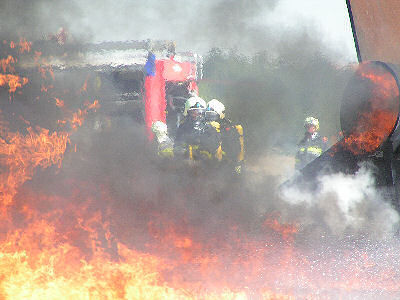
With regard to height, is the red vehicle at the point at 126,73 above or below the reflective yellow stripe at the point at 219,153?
above

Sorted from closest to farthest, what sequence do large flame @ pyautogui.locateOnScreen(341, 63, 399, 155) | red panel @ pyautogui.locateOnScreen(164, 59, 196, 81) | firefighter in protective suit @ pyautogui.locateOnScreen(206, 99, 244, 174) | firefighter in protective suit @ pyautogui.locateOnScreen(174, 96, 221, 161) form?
large flame @ pyautogui.locateOnScreen(341, 63, 399, 155) < firefighter in protective suit @ pyautogui.locateOnScreen(174, 96, 221, 161) < firefighter in protective suit @ pyautogui.locateOnScreen(206, 99, 244, 174) < red panel @ pyautogui.locateOnScreen(164, 59, 196, 81)

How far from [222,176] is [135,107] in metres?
2.36

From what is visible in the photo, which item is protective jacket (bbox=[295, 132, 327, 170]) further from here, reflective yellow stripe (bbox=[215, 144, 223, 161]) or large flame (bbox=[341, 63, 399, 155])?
large flame (bbox=[341, 63, 399, 155])

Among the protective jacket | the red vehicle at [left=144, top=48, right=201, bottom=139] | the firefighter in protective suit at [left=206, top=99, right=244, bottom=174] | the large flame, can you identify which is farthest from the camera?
the red vehicle at [left=144, top=48, right=201, bottom=139]

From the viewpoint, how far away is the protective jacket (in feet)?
19.7

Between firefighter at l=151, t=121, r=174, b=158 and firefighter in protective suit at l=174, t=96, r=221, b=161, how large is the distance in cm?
9

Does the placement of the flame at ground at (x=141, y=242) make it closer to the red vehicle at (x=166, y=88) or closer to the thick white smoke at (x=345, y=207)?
the thick white smoke at (x=345, y=207)

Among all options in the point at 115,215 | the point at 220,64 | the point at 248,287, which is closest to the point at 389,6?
the point at 248,287

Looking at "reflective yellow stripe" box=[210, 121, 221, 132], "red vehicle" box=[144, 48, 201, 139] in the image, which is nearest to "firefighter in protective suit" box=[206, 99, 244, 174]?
"reflective yellow stripe" box=[210, 121, 221, 132]

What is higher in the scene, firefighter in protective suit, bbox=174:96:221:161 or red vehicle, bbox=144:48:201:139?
red vehicle, bbox=144:48:201:139

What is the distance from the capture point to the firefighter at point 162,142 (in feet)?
18.7

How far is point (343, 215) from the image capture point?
4605 mm

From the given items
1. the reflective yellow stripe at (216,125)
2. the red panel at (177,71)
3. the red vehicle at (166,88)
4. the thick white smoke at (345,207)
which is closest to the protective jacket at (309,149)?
the thick white smoke at (345,207)

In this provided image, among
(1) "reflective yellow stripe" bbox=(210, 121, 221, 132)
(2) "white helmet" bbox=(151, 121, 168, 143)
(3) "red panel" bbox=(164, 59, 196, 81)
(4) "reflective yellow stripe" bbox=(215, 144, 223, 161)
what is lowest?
(4) "reflective yellow stripe" bbox=(215, 144, 223, 161)
